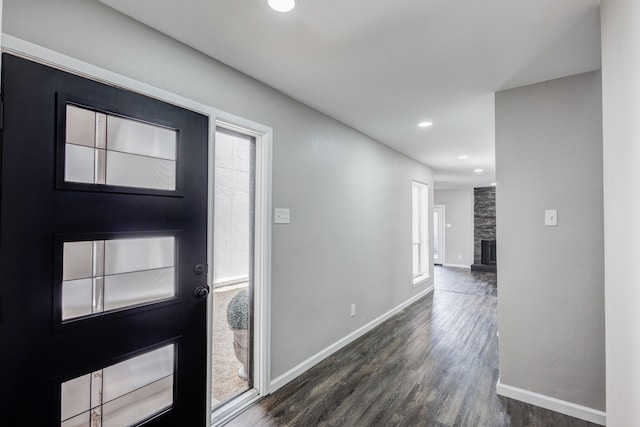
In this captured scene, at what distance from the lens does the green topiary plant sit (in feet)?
7.84

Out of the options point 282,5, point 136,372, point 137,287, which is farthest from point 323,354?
point 282,5

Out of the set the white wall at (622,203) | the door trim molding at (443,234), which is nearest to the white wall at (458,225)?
the door trim molding at (443,234)

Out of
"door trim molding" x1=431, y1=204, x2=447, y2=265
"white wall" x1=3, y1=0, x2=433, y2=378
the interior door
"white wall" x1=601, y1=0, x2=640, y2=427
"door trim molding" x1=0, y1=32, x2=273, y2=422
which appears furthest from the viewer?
"door trim molding" x1=431, y1=204, x2=447, y2=265

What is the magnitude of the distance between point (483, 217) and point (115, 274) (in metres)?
9.83

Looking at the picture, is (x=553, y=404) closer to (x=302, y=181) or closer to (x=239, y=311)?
(x=239, y=311)

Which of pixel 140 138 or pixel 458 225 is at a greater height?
pixel 140 138

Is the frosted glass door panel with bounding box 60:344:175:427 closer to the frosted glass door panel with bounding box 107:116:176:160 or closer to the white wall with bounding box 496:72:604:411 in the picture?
→ the frosted glass door panel with bounding box 107:116:176:160

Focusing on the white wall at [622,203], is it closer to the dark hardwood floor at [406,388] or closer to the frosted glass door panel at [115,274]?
the dark hardwood floor at [406,388]

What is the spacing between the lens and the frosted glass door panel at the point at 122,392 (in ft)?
4.76

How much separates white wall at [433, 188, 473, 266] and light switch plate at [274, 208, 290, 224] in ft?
27.9

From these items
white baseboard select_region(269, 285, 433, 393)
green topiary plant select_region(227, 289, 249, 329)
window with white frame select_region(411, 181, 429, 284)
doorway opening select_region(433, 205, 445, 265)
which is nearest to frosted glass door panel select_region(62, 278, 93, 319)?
green topiary plant select_region(227, 289, 249, 329)

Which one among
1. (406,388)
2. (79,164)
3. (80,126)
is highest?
(80,126)

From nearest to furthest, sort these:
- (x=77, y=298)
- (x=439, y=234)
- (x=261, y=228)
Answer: (x=77, y=298) < (x=261, y=228) < (x=439, y=234)

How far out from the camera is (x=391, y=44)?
193cm
